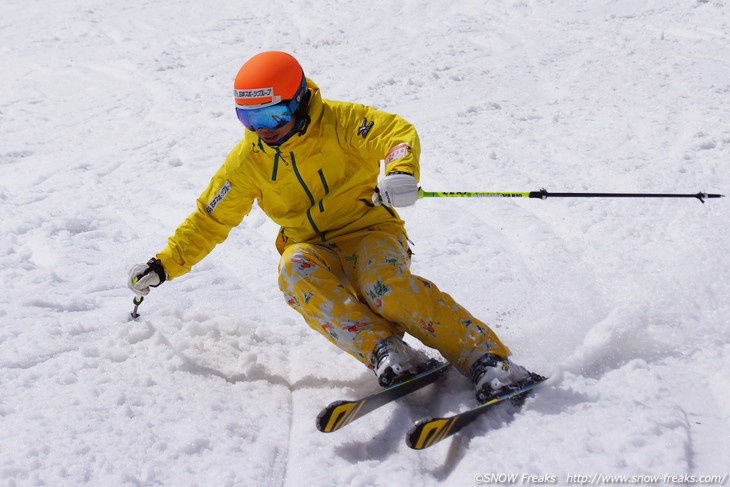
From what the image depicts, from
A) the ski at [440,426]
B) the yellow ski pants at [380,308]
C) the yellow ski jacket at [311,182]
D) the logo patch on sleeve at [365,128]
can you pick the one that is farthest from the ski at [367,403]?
the logo patch on sleeve at [365,128]

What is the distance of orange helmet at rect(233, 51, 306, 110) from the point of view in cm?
328

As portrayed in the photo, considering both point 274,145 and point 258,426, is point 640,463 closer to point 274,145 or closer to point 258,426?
point 258,426

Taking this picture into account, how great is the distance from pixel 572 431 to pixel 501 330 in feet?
3.79

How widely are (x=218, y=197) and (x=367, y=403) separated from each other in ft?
4.79

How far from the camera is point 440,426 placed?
2639 millimetres

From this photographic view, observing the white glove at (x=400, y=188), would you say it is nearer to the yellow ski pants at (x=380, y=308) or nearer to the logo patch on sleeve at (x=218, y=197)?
the yellow ski pants at (x=380, y=308)

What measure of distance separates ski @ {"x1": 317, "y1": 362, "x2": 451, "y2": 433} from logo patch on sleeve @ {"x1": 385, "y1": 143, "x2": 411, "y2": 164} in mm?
994

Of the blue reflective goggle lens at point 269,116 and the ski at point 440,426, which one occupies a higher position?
the blue reflective goggle lens at point 269,116

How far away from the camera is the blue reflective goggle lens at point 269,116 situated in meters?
3.32

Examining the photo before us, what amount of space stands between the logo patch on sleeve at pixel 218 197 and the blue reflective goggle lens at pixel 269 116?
0.42m

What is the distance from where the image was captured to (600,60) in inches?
309

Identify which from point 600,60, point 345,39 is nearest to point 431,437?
point 600,60

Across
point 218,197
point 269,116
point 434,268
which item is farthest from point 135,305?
point 434,268

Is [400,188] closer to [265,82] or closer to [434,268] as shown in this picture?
[265,82]
